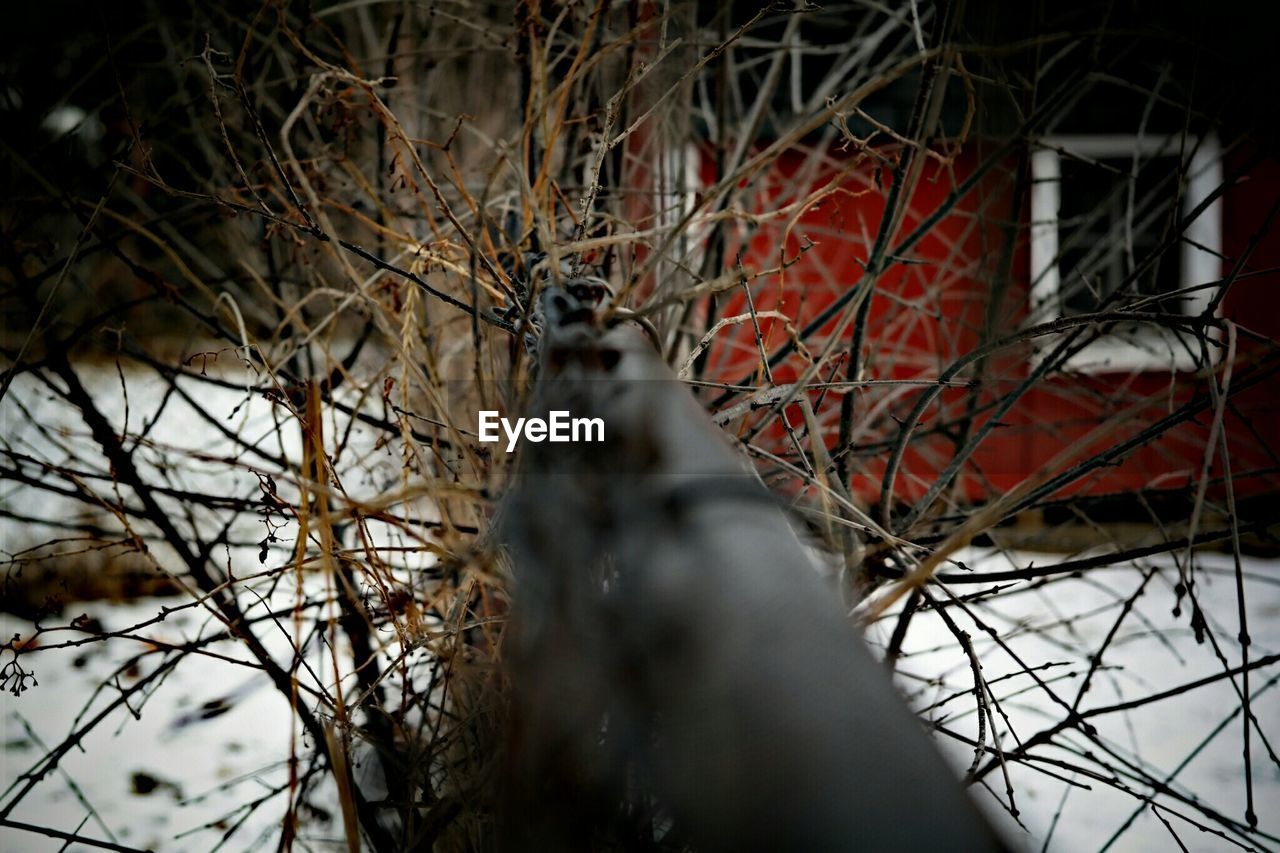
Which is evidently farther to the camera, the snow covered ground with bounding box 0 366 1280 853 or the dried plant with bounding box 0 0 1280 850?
the snow covered ground with bounding box 0 366 1280 853

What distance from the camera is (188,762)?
10.5 ft

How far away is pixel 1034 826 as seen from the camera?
2.50m

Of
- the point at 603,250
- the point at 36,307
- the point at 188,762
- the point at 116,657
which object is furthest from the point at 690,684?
the point at 116,657

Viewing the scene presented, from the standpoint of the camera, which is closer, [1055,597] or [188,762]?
[188,762]

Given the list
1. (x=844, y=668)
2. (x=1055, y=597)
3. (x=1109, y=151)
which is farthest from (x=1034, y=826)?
(x=1109, y=151)

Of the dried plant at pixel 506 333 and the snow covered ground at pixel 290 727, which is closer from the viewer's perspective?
the dried plant at pixel 506 333

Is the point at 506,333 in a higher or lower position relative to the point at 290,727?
higher

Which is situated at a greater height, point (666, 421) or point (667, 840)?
point (666, 421)

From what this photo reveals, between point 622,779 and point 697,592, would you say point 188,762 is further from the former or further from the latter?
point 697,592

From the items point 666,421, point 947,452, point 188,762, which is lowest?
point 666,421

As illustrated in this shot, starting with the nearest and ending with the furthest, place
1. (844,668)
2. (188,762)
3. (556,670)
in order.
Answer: (844,668) < (556,670) < (188,762)

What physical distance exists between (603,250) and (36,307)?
1.18 meters

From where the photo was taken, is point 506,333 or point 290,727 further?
point 290,727

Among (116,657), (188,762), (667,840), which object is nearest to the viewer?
(667,840)
